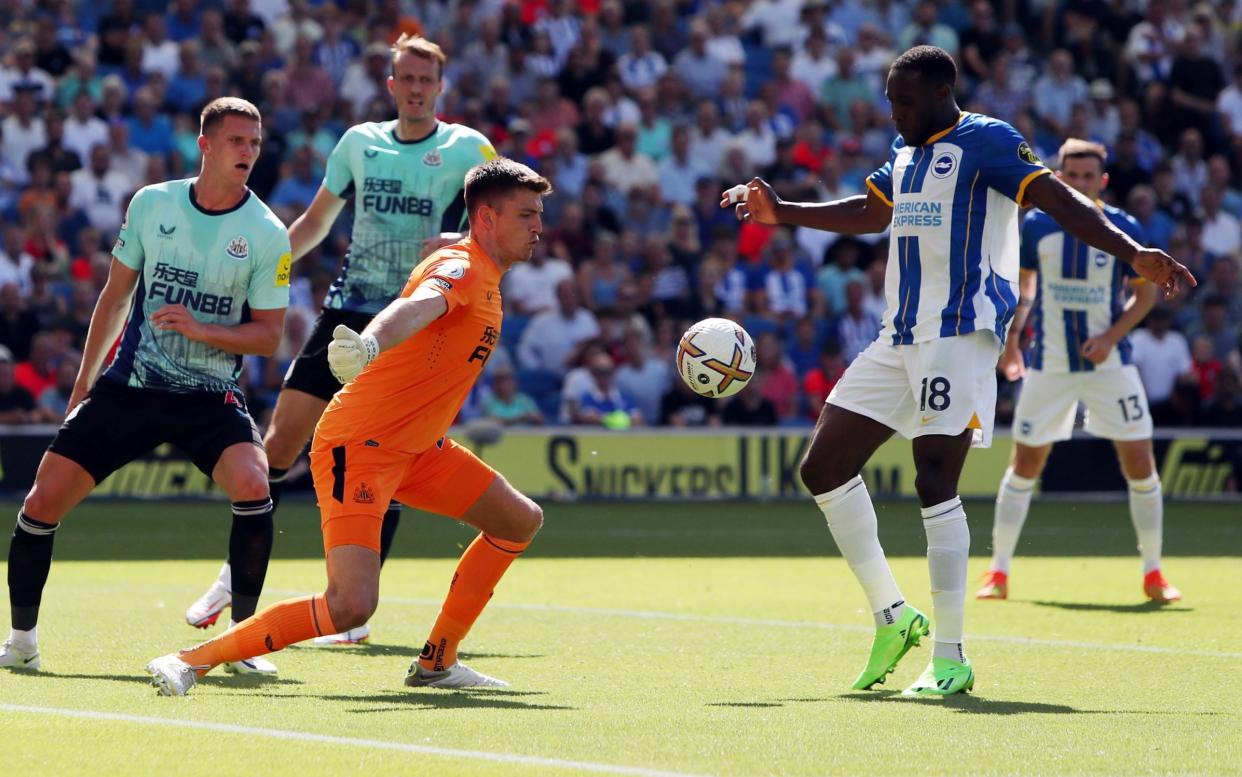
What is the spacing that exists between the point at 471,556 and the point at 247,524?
3.58 feet

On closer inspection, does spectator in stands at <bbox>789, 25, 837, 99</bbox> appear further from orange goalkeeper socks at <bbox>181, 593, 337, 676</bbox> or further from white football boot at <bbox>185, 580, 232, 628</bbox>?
orange goalkeeper socks at <bbox>181, 593, 337, 676</bbox>

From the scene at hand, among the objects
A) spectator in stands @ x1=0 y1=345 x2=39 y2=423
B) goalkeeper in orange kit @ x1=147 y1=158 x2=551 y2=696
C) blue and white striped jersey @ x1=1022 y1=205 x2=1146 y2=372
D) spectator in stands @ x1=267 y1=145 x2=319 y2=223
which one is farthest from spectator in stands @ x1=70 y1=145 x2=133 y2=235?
goalkeeper in orange kit @ x1=147 y1=158 x2=551 y2=696

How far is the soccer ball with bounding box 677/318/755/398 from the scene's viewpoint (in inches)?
310

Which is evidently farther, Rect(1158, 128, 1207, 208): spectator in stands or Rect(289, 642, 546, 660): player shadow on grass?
Rect(1158, 128, 1207, 208): spectator in stands

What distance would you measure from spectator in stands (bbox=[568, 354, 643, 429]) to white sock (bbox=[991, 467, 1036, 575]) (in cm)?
787

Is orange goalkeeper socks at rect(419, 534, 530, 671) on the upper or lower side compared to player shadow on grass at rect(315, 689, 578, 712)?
upper

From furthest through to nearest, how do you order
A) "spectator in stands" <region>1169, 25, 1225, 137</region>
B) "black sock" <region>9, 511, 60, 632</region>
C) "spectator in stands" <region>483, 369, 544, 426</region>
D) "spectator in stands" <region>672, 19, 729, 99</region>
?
"spectator in stands" <region>1169, 25, 1225, 137</region> < "spectator in stands" <region>672, 19, 729, 99</region> < "spectator in stands" <region>483, 369, 544, 426</region> < "black sock" <region>9, 511, 60, 632</region>

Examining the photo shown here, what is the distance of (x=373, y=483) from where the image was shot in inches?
273

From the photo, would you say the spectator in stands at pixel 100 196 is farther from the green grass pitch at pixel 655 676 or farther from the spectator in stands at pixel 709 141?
the spectator in stands at pixel 709 141

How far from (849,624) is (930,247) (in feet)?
9.46

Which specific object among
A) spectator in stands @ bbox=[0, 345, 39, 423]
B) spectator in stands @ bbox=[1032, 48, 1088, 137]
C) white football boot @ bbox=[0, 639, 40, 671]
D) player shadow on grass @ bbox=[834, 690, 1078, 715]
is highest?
spectator in stands @ bbox=[1032, 48, 1088, 137]

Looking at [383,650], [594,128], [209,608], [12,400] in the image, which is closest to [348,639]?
[383,650]

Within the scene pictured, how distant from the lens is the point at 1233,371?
19.2m

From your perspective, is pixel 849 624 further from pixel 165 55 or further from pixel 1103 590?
pixel 165 55
